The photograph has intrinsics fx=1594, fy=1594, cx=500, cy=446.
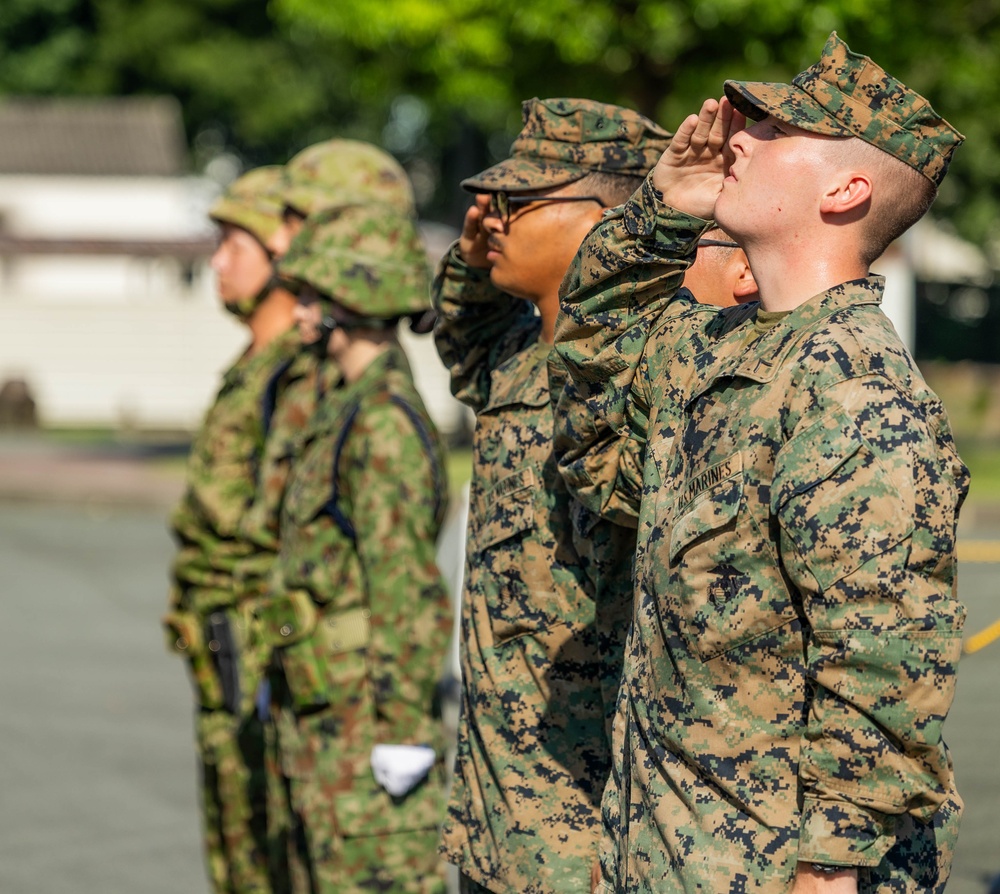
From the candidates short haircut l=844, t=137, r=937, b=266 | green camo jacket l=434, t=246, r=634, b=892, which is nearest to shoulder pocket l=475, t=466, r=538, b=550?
green camo jacket l=434, t=246, r=634, b=892

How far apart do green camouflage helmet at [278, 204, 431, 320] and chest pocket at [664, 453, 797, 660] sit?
6.55 feet

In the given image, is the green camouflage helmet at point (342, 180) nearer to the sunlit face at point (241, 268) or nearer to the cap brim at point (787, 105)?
the sunlit face at point (241, 268)

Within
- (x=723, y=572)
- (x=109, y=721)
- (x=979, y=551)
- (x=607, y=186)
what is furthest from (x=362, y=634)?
(x=979, y=551)

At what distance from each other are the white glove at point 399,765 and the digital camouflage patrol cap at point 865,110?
6.70ft

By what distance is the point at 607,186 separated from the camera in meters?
3.17

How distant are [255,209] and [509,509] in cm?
223

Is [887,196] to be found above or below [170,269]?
above

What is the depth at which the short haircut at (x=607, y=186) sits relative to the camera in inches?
124

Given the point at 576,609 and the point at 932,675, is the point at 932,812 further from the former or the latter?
the point at 576,609

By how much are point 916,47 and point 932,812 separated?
12341 millimetres

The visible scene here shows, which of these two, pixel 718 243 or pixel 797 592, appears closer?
pixel 797 592

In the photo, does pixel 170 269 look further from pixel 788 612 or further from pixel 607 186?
pixel 788 612

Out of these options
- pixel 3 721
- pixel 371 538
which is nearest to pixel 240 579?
pixel 371 538

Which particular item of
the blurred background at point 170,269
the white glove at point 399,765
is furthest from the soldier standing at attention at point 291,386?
the blurred background at point 170,269
